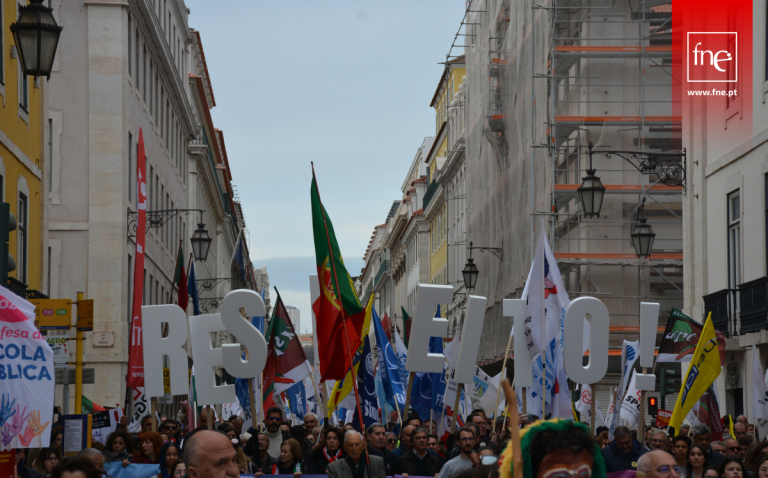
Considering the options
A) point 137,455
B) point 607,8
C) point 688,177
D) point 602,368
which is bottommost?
point 137,455

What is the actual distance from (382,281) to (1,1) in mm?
90855

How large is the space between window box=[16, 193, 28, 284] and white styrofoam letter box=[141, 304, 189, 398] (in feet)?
17.5

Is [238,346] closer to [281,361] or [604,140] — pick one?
[281,361]

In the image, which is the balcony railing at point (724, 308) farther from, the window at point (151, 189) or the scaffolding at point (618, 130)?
the window at point (151, 189)

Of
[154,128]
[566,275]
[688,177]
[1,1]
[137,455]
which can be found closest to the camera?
[137,455]

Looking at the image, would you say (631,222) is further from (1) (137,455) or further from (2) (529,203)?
(1) (137,455)

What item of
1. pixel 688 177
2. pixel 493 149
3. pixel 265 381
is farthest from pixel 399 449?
pixel 493 149

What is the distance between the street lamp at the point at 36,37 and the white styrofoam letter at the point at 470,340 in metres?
7.03

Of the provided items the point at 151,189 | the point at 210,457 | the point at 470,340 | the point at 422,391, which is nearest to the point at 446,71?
the point at 151,189

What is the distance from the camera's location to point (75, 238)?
2814 cm

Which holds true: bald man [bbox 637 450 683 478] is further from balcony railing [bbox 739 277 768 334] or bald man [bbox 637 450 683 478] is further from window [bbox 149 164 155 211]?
window [bbox 149 164 155 211]

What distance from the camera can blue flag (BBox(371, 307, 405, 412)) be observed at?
802 inches

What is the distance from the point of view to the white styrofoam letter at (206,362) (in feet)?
45.6

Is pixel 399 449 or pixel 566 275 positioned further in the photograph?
pixel 566 275
